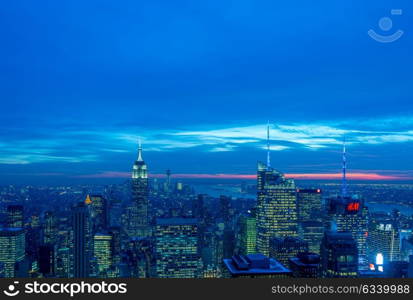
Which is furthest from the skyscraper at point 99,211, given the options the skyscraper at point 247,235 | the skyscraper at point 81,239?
the skyscraper at point 247,235

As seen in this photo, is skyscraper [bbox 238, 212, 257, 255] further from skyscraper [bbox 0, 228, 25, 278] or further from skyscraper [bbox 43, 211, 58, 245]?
skyscraper [bbox 0, 228, 25, 278]

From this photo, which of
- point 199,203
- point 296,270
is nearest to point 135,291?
point 296,270

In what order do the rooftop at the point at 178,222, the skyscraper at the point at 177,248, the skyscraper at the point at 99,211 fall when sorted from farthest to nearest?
the skyscraper at the point at 99,211 < the rooftop at the point at 178,222 < the skyscraper at the point at 177,248

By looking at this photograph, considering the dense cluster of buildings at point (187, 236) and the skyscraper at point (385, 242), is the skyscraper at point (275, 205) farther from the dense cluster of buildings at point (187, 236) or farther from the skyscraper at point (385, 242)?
the skyscraper at point (385, 242)

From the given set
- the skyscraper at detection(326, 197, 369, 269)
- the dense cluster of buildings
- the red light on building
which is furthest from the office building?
the red light on building

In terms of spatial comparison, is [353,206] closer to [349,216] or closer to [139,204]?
[349,216]

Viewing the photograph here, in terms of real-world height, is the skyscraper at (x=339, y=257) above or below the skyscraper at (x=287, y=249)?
above

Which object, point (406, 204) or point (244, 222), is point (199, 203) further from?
point (406, 204)
